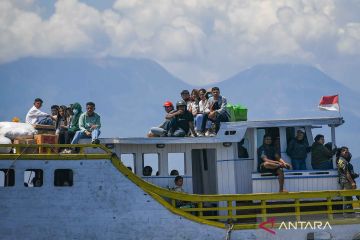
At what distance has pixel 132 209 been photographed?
77.2ft

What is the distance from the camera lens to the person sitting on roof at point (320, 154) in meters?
25.6

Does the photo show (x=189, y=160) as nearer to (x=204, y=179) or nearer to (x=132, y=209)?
(x=204, y=179)

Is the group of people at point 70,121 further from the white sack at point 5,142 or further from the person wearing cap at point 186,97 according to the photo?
the person wearing cap at point 186,97

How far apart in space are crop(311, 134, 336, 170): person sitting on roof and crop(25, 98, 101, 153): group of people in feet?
22.1

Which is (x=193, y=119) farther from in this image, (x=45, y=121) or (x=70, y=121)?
(x=45, y=121)

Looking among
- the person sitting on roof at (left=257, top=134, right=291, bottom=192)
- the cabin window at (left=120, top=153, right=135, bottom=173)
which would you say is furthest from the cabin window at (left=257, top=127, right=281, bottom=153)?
the cabin window at (left=120, top=153, right=135, bottom=173)

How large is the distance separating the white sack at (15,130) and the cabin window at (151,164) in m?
3.54

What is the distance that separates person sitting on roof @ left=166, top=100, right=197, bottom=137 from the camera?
25.3 metres

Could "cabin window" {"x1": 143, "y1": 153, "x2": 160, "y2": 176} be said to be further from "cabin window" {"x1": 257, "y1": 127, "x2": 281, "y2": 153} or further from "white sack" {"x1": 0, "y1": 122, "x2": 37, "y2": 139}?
"white sack" {"x1": 0, "y1": 122, "x2": 37, "y2": 139}

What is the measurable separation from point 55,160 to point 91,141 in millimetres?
1803

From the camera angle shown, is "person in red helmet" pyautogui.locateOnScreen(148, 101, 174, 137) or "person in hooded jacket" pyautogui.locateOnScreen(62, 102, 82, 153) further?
"person in hooded jacket" pyautogui.locateOnScreen(62, 102, 82, 153)

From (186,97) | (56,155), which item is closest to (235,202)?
(186,97)

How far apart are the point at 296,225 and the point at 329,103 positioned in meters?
4.41

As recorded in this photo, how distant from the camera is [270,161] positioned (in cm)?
2508
